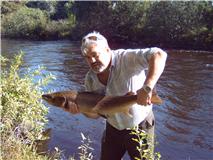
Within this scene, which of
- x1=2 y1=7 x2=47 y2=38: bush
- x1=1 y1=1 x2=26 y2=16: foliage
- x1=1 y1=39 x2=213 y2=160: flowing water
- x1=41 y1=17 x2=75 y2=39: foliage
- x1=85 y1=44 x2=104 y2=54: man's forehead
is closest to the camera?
x1=85 y1=44 x2=104 y2=54: man's forehead

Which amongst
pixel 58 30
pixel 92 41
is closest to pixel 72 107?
pixel 92 41

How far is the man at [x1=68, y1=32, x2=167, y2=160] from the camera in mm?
3395

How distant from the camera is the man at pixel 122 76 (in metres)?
3.39

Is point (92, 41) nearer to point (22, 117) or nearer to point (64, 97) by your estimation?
point (64, 97)

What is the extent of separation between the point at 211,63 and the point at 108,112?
1881cm

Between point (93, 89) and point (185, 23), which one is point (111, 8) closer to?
point (185, 23)

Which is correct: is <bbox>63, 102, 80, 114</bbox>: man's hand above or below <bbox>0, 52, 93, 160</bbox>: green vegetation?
above

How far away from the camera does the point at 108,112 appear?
11.8 feet

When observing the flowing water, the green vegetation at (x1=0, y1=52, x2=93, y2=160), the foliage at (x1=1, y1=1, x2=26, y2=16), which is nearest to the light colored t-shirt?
the green vegetation at (x1=0, y1=52, x2=93, y2=160)

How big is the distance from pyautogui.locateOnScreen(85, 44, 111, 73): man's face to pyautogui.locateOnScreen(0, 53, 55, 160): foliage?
2.56 metres

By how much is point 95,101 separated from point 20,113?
10.7 feet

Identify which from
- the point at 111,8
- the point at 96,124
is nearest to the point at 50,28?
the point at 111,8

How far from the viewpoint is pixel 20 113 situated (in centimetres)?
669

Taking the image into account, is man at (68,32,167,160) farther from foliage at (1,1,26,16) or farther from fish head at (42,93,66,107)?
foliage at (1,1,26,16)
